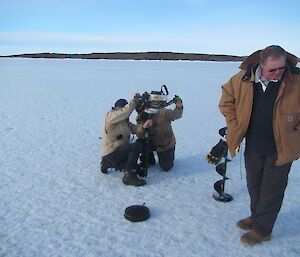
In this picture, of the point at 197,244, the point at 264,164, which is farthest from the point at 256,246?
the point at 264,164

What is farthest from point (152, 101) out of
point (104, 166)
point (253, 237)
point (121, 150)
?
point (253, 237)

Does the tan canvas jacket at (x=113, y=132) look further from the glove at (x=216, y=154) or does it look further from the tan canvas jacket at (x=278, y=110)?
the tan canvas jacket at (x=278, y=110)

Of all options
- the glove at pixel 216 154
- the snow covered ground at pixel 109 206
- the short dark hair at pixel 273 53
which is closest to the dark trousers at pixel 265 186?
the snow covered ground at pixel 109 206

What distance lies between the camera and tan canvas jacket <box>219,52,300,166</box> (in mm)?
2428

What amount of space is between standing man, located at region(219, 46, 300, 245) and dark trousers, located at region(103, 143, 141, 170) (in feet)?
5.05

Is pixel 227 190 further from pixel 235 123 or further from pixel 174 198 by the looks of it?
pixel 235 123

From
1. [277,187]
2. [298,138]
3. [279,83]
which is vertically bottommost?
[277,187]

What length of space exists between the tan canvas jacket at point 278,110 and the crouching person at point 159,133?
1470mm

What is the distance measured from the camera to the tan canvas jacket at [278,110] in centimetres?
243

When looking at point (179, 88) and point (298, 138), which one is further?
point (179, 88)

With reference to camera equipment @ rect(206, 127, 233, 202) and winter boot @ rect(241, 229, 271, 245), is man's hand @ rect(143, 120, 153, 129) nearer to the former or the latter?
camera equipment @ rect(206, 127, 233, 202)

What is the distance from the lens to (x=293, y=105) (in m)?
2.43

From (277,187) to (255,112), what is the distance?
2.17ft

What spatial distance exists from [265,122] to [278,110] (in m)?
0.15
